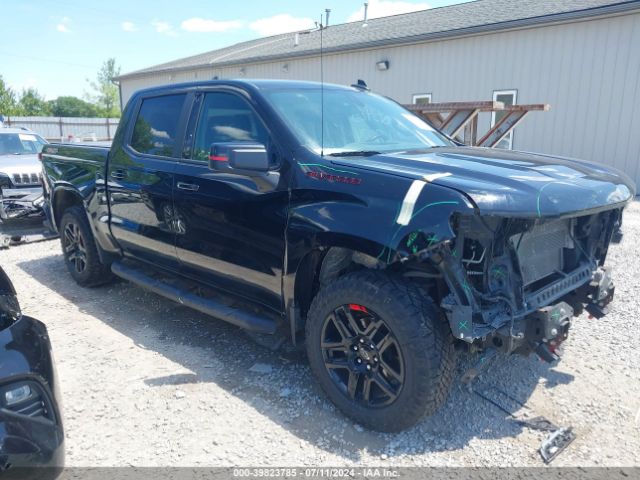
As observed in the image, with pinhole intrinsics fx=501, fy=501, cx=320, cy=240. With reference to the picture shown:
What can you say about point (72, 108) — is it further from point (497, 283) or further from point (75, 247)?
point (497, 283)

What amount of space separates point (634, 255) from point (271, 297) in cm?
499


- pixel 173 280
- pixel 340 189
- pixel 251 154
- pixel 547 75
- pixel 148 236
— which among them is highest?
pixel 547 75

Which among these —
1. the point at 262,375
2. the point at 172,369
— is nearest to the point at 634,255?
the point at 262,375

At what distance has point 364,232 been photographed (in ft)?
8.22

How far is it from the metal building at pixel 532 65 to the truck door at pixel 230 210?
10.1 meters

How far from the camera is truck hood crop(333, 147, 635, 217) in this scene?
228cm

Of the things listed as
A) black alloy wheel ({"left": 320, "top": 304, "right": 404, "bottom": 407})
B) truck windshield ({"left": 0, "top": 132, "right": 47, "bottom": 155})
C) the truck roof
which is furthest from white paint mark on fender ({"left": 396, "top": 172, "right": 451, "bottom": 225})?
truck windshield ({"left": 0, "top": 132, "right": 47, "bottom": 155})

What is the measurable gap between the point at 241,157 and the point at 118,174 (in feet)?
6.54

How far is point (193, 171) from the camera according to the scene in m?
3.50

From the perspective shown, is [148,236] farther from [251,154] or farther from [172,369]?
[251,154]

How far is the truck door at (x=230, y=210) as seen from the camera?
3.02 meters

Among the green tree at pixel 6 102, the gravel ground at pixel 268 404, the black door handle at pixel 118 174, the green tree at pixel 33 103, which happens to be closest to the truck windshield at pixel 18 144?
the black door handle at pixel 118 174

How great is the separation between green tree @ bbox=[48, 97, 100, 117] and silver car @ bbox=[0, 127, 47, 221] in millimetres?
50369

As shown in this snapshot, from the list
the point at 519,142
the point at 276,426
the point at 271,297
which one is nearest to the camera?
the point at 276,426
